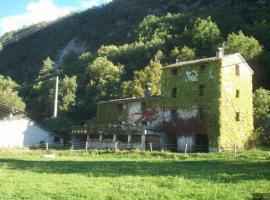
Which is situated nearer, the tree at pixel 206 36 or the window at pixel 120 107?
the window at pixel 120 107

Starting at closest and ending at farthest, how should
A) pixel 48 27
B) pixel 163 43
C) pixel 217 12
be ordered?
pixel 163 43, pixel 217 12, pixel 48 27

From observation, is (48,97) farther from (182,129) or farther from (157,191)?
(157,191)

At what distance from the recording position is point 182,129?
2259 inches

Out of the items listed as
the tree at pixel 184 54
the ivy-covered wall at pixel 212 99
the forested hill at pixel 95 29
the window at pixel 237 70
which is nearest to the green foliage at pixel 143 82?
the tree at pixel 184 54

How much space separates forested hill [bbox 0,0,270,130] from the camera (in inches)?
3743

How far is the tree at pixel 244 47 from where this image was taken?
273ft

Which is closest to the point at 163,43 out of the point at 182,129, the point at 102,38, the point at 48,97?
the point at 48,97

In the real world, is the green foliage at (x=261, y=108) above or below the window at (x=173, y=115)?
above

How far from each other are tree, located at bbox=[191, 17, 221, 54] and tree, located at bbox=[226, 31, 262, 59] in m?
10.9

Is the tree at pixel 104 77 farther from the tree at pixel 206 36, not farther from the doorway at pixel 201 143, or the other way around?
the doorway at pixel 201 143

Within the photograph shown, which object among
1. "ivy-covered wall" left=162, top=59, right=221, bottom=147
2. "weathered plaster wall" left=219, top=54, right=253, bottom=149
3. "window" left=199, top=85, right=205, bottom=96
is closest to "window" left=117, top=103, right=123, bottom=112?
"ivy-covered wall" left=162, top=59, right=221, bottom=147

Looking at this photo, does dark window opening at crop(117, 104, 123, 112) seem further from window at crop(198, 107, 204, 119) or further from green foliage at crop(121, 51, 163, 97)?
green foliage at crop(121, 51, 163, 97)

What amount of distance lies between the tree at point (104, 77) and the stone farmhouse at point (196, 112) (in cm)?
3155

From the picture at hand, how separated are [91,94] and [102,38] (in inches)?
2308
